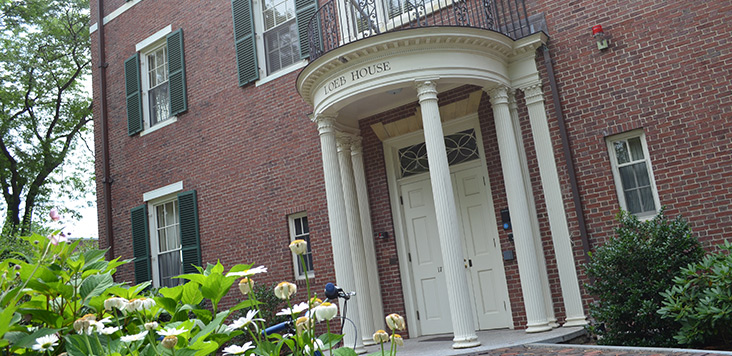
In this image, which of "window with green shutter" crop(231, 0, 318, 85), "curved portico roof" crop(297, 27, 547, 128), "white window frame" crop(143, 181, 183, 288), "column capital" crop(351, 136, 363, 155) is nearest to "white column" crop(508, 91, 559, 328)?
"curved portico roof" crop(297, 27, 547, 128)

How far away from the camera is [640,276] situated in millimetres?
6371

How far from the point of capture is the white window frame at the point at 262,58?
1077 cm

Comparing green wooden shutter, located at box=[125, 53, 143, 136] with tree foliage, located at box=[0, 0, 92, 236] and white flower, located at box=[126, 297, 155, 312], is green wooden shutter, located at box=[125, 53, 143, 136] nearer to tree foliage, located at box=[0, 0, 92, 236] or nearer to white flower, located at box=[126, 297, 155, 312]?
tree foliage, located at box=[0, 0, 92, 236]

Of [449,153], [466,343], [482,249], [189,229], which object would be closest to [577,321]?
[466,343]

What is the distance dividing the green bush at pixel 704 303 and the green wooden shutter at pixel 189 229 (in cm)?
870

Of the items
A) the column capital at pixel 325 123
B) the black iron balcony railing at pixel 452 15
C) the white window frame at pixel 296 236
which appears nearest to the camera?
the black iron balcony railing at pixel 452 15

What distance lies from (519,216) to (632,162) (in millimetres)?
1582

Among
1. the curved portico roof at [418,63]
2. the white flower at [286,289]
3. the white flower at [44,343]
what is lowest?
the white flower at [44,343]

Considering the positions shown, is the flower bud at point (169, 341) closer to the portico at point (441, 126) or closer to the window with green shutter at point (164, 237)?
the portico at point (441, 126)

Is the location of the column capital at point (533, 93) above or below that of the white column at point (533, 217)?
above

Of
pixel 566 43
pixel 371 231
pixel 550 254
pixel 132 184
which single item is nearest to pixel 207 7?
pixel 132 184

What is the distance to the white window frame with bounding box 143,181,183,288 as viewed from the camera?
12508mm

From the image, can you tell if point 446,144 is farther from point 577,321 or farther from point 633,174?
point 577,321

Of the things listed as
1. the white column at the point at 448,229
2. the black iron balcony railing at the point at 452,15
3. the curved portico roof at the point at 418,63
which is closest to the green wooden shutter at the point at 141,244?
the black iron balcony railing at the point at 452,15
